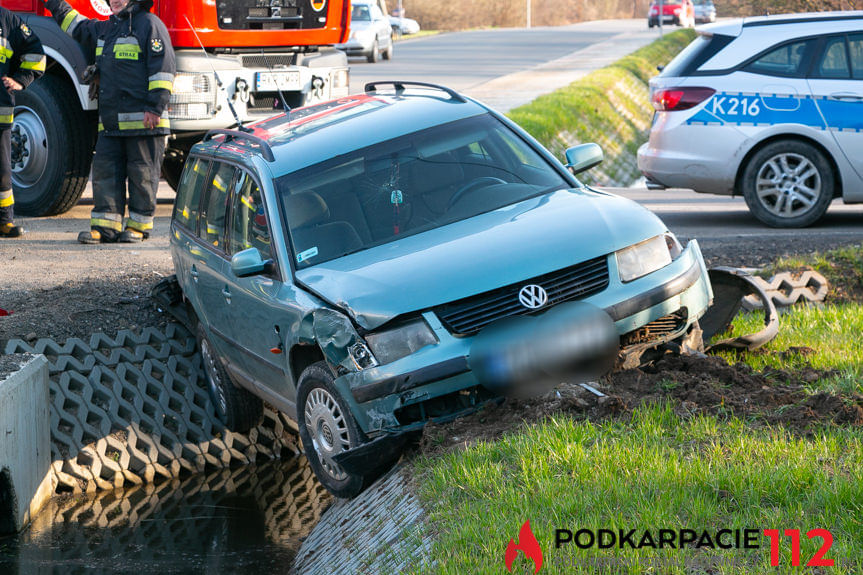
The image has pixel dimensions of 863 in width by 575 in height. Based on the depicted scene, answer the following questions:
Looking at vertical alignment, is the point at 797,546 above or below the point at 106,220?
above

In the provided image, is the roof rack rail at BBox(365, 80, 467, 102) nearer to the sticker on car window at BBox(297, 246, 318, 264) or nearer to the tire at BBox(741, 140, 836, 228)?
the sticker on car window at BBox(297, 246, 318, 264)

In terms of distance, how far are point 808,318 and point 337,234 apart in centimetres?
350

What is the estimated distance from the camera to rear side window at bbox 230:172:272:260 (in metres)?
5.92

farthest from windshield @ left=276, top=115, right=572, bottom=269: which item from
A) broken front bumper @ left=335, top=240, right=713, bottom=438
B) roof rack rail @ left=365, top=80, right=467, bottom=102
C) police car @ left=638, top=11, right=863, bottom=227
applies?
police car @ left=638, top=11, right=863, bottom=227

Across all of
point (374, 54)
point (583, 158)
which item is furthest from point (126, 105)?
point (374, 54)

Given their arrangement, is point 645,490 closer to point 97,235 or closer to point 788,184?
point 788,184

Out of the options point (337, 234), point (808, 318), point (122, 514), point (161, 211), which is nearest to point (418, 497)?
point (337, 234)

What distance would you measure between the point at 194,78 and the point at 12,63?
5.32ft

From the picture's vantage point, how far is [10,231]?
10438 mm

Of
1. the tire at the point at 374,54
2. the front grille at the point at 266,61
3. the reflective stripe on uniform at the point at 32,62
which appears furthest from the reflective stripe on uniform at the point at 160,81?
the tire at the point at 374,54

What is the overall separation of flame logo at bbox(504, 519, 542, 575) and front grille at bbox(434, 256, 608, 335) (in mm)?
1238

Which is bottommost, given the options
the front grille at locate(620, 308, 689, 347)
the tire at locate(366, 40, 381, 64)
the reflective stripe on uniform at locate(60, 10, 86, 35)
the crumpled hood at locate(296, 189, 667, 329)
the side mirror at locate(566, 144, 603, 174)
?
the tire at locate(366, 40, 381, 64)

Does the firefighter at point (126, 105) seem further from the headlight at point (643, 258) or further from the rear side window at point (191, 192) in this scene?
the headlight at point (643, 258)

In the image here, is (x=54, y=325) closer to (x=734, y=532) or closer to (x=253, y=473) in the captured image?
(x=253, y=473)
